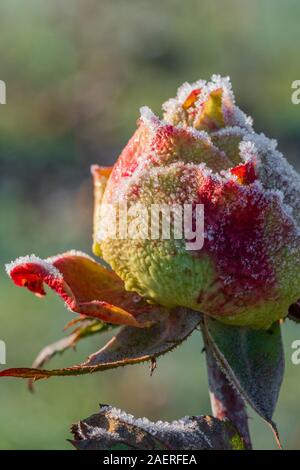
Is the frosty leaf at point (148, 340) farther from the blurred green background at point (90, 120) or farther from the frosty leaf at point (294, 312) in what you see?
Answer: the blurred green background at point (90, 120)

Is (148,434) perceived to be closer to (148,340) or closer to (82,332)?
(148,340)

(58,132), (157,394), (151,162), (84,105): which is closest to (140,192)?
(151,162)

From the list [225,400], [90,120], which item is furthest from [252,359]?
[90,120]

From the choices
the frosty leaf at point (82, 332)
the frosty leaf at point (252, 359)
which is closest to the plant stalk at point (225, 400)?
the frosty leaf at point (252, 359)

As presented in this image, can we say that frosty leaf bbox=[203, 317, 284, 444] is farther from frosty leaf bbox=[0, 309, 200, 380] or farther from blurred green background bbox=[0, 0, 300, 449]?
blurred green background bbox=[0, 0, 300, 449]

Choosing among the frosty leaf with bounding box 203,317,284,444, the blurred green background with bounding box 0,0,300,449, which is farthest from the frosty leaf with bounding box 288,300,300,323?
the blurred green background with bounding box 0,0,300,449

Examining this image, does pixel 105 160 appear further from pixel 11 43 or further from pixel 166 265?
pixel 166 265

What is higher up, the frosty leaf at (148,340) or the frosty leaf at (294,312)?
the frosty leaf at (294,312)
